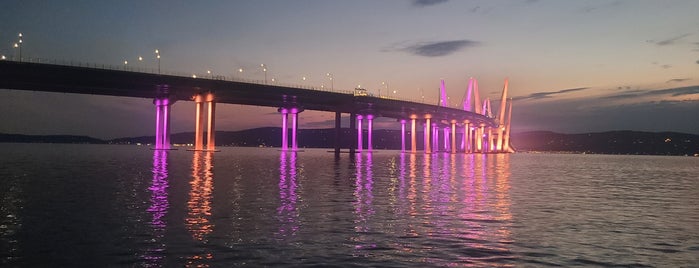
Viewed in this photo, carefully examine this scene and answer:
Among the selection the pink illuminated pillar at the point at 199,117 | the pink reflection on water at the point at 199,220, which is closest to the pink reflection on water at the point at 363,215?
the pink reflection on water at the point at 199,220

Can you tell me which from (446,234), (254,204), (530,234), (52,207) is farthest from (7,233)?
(530,234)

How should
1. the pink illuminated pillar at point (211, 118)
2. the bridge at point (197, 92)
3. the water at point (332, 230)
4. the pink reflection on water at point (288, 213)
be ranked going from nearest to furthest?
the water at point (332, 230), the pink reflection on water at point (288, 213), the bridge at point (197, 92), the pink illuminated pillar at point (211, 118)

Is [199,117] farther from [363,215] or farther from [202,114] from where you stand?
[363,215]

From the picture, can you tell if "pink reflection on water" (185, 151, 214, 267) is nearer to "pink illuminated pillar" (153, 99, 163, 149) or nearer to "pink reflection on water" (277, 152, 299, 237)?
"pink reflection on water" (277, 152, 299, 237)

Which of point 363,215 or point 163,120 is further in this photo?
point 163,120

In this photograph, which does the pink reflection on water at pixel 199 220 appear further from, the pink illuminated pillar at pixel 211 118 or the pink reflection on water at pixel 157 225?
the pink illuminated pillar at pixel 211 118

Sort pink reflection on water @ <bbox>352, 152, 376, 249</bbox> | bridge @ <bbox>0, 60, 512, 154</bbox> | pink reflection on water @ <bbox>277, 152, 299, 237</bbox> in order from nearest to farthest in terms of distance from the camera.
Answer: pink reflection on water @ <bbox>352, 152, 376, 249</bbox>, pink reflection on water @ <bbox>277, 152, 299, 237</bbox>, bridge @ <bbox>0, 60, 512, 154</bbox>

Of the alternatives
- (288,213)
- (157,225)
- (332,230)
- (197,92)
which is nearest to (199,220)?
(157,225)

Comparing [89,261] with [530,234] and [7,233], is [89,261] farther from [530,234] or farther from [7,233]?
[530,234]

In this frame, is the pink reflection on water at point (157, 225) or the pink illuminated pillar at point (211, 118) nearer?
the pink reflection on water at point (157, 225)

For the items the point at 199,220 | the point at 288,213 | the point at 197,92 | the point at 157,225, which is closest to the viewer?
the point at 157,225

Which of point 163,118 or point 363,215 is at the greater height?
point 163,118

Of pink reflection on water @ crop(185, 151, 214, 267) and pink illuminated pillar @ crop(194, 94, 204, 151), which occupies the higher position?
pink illuminated pillar @ crop(194, 94, 204, 151)

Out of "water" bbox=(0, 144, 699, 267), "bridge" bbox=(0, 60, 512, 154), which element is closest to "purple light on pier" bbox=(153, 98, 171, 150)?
"bridge" bbox=(0, 60, 512, 154)
